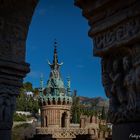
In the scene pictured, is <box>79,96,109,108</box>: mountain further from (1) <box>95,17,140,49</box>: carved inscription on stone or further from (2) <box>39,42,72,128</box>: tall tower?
(1) <box>95,17,140,49</box>: carved inscription on stone

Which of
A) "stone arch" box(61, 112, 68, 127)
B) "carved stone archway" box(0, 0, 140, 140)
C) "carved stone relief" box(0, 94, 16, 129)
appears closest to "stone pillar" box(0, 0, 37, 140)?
"carved stone relief" box(0, 94, 16, 129)

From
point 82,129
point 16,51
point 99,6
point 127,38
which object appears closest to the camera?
point 127,38

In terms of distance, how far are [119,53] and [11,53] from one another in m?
3.14

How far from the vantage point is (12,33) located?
20.4 ft

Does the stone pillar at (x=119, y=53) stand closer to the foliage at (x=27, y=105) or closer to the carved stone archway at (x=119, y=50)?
the carved stone archway at (x=119, y=50)

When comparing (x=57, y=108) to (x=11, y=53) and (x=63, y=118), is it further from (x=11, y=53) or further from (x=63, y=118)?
(x=11, y=53)

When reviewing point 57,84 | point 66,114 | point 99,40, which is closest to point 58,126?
point 66,114

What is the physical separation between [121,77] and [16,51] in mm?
3270

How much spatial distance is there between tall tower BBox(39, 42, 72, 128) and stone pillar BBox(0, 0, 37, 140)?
97.0 ft

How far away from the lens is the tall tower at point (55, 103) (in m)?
35.8

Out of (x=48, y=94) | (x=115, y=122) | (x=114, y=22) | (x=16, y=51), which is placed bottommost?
(x=115, y=122)

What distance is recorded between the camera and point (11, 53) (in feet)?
20.0

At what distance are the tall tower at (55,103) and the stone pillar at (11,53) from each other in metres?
29.6

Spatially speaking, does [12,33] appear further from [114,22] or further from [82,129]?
[82,129]
